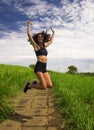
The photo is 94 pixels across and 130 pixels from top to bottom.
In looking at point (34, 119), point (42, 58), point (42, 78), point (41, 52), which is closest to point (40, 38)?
point (41, 52)

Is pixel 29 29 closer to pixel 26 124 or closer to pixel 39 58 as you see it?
pixel 39 58

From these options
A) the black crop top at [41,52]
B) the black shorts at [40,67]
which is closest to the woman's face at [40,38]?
the black crop top at [41,52]

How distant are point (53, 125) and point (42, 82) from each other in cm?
206

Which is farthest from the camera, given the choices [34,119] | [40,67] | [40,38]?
[40,38]

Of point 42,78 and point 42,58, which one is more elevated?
point 42,58

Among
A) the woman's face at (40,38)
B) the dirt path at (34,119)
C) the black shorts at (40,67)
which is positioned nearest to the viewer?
the dirt path at (34,119)

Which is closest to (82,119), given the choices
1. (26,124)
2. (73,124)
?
(73,124)

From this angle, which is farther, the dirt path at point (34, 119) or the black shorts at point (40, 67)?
the black shorts at point (40, 67)

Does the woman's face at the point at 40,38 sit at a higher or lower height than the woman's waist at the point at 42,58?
higher

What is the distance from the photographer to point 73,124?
20.7ft

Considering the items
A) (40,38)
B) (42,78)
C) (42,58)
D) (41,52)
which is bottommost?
(42,78)

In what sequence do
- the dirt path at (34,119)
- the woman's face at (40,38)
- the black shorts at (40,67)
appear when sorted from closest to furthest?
the dirt path at (34,119), the black shorts at (40,67), the woman's face at (40,38)

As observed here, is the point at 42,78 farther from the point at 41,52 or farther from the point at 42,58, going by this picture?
the point at 41,52

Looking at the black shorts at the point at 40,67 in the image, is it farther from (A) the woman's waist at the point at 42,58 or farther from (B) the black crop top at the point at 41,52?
(B) the black crop top at the point at 41,52
